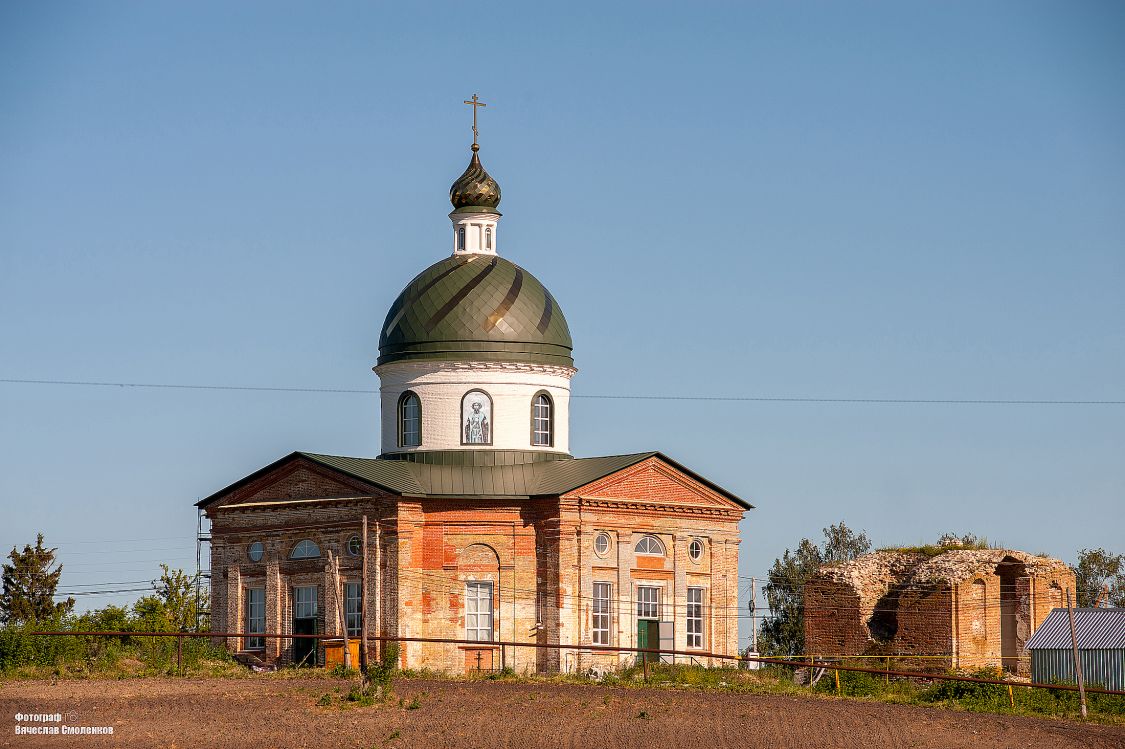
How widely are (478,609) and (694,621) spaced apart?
5361mm

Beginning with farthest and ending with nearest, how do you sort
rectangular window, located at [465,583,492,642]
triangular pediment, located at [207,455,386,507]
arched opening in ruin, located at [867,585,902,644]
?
arched opening in ruin, located at [867,585,902,644], triangular pediment, located at [207,455,386,507], rectangular window, located at [465,583,492,642]

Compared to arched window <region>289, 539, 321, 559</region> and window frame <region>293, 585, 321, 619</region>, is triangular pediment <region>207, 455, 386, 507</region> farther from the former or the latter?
window frame <region>293, 585, 321, 619</region>

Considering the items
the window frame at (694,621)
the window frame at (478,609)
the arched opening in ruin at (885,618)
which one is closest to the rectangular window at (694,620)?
the window frame at (694,621)

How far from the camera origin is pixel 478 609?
4516 cm

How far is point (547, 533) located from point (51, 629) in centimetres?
1195

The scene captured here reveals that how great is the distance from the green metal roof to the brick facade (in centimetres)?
18

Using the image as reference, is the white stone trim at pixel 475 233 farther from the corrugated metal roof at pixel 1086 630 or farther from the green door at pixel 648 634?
the corrugated metal roof at pixel 1086 630

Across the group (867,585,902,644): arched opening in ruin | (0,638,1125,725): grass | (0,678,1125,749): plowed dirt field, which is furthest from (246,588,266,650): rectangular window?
(867,585,902,644): arched opening in ruin

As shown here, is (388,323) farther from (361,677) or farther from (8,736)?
(8,736)

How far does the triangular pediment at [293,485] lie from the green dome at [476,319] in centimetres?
405

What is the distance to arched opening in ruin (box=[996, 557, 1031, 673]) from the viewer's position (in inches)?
2023

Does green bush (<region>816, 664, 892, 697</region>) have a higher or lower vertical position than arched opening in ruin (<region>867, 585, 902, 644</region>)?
lower

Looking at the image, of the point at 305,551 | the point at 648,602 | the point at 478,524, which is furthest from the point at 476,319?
the point at 648,602

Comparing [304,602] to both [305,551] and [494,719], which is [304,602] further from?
[494,719]
